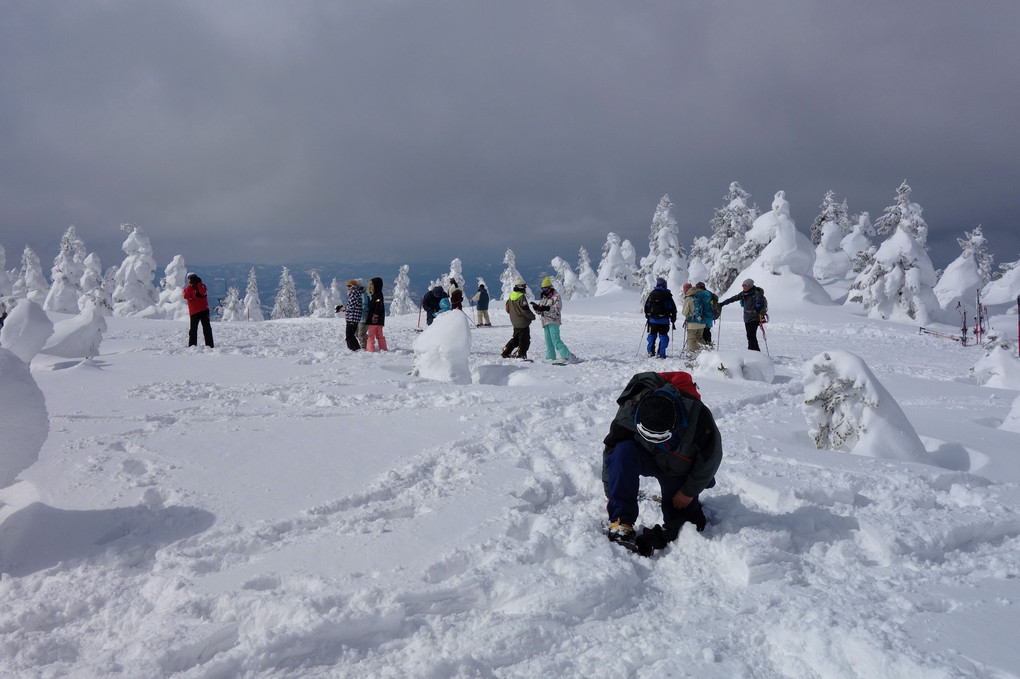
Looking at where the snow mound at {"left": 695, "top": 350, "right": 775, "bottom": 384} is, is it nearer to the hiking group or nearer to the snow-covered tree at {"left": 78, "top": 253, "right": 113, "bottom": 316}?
the hiking group

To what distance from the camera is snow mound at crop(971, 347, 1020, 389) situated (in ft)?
37.5

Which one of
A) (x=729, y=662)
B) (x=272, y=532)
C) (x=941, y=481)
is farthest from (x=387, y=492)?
(x=941, y=481)

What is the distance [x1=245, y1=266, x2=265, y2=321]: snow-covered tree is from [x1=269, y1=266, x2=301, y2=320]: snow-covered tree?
289 centimetres

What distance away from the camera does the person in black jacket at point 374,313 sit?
1167 centimetres

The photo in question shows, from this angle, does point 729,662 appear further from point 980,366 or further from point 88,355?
point 980,366

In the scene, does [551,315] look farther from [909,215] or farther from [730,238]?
[909,215]

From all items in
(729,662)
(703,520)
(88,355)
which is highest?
(88,355)

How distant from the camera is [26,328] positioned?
8.44 metres

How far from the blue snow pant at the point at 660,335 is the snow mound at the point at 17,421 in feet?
34.3

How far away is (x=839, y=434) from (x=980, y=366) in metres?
9.77

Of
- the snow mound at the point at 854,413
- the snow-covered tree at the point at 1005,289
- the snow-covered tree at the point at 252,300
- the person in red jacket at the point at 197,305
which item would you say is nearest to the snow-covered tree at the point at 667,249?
the snow-covered tree at the point at 1005,289

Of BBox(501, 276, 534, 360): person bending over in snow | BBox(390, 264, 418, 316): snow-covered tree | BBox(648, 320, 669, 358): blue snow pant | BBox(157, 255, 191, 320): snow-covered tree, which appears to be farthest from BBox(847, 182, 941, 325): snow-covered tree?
BBox(157, 255, 191, 320): snow-covered tree

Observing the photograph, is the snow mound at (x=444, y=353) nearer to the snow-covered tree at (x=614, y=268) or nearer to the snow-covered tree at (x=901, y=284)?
the snow-covered tree at (x=901, y=284)

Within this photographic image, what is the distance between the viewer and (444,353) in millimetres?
9219
